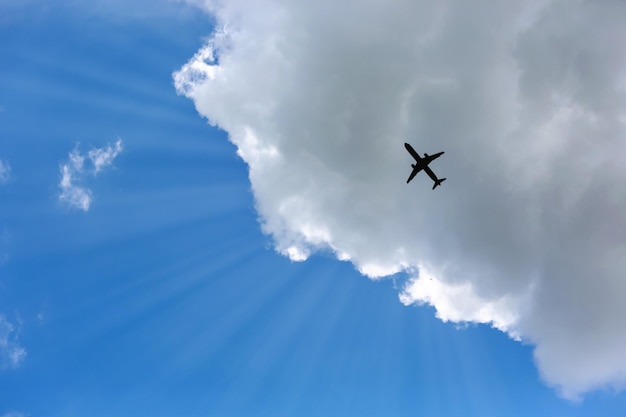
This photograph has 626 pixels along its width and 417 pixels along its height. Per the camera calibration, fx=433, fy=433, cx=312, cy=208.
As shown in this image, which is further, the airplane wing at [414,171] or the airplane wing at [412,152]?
the airplane wing at [414,171]

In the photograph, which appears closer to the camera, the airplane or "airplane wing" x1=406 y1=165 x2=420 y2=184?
the airplane

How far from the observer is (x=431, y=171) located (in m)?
134

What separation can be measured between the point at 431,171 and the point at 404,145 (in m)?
17.2

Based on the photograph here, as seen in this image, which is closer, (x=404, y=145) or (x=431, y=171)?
(x=404, y=145)

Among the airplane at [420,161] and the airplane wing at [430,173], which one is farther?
the airplane wing at [430,173]

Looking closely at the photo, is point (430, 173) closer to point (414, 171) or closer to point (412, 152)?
point (414, 171)

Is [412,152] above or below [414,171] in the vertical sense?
above

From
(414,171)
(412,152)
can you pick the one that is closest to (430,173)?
(414,171)

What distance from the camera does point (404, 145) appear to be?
121938 mm

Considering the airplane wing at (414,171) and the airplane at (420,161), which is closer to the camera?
the airplane at (420,161)

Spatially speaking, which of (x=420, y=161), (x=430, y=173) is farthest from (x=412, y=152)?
(x=430, y=173)

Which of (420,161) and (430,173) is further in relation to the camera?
(430,173)

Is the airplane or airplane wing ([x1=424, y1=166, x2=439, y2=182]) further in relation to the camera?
airplane wing ([x1=424, y1=166, x2=439, y2=182])

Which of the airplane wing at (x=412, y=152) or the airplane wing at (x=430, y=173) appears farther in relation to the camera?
the airplane wing at (x=430, y=173)
